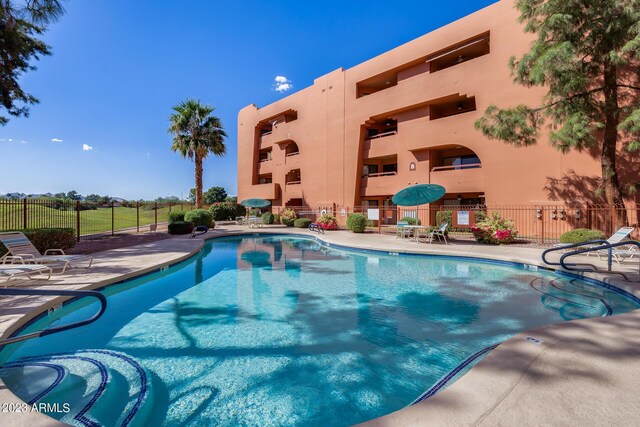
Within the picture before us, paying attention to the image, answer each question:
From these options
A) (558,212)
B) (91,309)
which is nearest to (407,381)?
(91,309)

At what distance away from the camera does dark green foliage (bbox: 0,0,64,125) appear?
31.0 ft

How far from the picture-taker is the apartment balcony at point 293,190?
27.7 meters

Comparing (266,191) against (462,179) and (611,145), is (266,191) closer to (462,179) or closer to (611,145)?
(462,179)

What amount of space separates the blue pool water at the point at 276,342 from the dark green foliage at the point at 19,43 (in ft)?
29.8

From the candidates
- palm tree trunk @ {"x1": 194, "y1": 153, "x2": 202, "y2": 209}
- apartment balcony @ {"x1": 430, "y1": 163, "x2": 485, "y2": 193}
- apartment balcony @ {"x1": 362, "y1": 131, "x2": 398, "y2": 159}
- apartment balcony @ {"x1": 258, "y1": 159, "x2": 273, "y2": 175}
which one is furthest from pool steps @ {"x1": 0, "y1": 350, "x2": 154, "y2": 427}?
apartment balcony @ {"x1": 258, "y1": 159, "x2": 273, "y2": 175}

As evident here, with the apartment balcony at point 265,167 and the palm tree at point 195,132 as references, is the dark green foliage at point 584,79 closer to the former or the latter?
the palm tree at point 195,132

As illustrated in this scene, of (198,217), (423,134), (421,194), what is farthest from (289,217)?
(421,194)

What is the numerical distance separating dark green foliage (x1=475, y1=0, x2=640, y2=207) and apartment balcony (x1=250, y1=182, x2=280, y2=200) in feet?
64.8

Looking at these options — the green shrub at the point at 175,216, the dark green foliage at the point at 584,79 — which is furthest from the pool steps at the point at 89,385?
the green shrub at the point at 175,216

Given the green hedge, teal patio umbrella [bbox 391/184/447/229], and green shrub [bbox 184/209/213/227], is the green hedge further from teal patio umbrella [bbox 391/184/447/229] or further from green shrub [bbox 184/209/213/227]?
teal patio umbrella [bbox 391/184/447/229]

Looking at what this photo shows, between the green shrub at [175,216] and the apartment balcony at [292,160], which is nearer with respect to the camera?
the green shrub at [175,216]

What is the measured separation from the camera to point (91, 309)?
6000 millimetres

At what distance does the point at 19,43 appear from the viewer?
11.6m

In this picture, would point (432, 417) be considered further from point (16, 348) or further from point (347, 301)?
point (16, 348)
